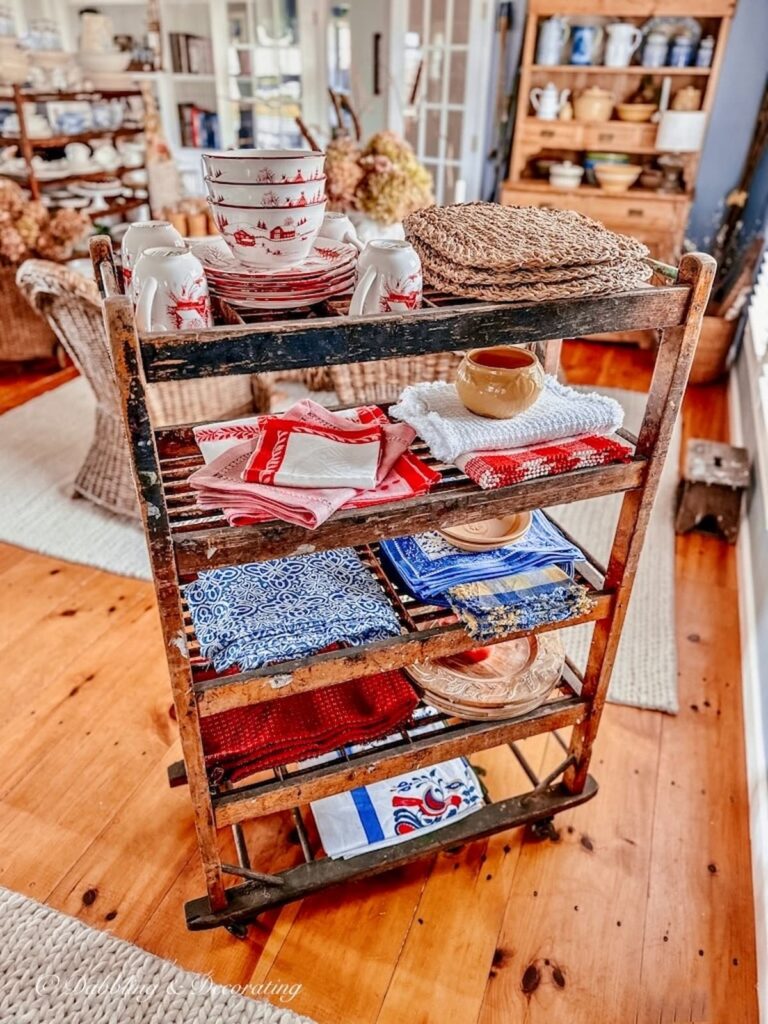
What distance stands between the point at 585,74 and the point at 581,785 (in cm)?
386

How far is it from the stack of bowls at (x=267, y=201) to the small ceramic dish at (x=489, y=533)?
1.69 feet

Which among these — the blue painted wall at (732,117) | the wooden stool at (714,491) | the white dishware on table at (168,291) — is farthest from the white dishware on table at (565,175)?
the white dishware on table at (168,291)

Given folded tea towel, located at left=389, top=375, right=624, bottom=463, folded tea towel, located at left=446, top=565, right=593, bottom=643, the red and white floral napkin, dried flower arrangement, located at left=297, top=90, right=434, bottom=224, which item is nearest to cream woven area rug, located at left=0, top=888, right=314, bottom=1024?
folded tea towel, located at left=446, top=565, right=593, bottom=643

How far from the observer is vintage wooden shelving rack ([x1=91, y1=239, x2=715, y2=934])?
80 centimetres

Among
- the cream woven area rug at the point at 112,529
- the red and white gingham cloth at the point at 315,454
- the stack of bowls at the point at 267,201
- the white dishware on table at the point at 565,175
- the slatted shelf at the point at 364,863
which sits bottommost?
the cream woven area rug at the point at 112,529

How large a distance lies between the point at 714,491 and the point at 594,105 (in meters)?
2.48

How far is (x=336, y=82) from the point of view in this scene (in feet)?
16.2

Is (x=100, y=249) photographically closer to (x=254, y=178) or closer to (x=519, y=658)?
(x=254, y=178)

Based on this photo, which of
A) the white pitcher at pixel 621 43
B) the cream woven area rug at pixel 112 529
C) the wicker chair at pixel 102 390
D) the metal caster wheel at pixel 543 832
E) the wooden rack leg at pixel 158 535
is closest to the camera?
the wooden rack leg at pixel 158 535

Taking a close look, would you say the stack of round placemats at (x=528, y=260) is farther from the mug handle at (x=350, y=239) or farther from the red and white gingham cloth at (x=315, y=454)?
the red and white gingham cloth at (x=315, y=454)

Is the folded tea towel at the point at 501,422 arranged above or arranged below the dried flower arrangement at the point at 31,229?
above

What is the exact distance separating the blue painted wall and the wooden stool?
2.01 m

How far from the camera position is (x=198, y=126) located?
5.14m

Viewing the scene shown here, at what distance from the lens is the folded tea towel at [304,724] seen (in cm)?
115
